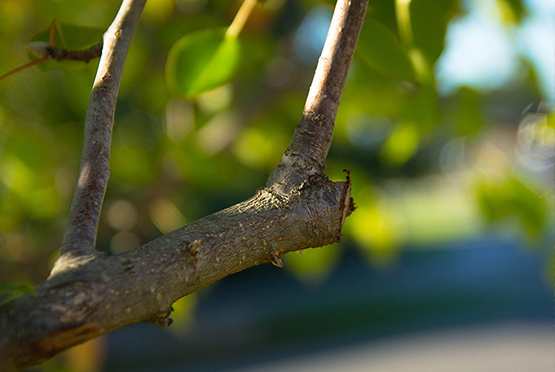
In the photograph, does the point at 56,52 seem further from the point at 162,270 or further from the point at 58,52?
the point at 162,270

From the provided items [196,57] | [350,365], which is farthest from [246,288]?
[196,57]

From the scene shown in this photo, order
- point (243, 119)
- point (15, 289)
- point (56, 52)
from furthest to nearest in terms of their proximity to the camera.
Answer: point (243, 119), point (56, 52), point (15, 289)

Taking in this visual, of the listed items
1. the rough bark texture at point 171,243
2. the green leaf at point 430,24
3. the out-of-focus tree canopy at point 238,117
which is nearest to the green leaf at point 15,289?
the rough bark texture at point 171,243

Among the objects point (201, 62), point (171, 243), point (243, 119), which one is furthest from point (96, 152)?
point (243, 119)

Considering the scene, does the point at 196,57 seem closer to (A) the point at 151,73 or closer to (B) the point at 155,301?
(B) the point at 155,301

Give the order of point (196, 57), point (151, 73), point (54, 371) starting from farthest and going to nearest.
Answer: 1. point (151, 73)
2. point (54, 371)
3. point (196, 57)

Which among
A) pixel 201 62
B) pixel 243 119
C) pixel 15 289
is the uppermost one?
pixel 243 119

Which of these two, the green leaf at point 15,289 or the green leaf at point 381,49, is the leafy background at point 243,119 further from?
the green leaf at point 15,289
